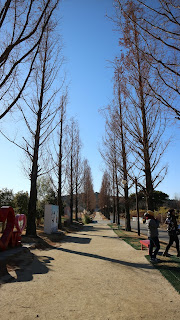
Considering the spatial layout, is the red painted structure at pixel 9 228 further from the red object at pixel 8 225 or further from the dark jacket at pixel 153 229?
the dark jacket at pixel 153 229

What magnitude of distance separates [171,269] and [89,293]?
2.58 metres

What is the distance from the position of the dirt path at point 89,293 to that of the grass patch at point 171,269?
15 cm

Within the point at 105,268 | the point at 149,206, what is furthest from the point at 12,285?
the point at 149,206

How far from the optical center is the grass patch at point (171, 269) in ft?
15.4

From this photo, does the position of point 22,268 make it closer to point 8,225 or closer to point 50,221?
point 8,225

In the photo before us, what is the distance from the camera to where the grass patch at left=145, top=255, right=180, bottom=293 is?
4.70 metres

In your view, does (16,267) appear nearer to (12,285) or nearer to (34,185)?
(12,285)

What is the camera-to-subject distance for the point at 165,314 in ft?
10.7

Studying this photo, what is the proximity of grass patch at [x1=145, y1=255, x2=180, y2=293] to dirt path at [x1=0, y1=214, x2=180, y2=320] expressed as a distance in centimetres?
15

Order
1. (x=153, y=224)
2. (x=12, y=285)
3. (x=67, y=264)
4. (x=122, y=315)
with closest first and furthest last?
1. (x=122, y=315)
2. (x=12, y=285)
3. (x=67, y=264)
4. (x=153, y=224)

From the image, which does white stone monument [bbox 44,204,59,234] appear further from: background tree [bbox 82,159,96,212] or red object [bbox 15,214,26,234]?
background tree [bbox 82,159,96,212]

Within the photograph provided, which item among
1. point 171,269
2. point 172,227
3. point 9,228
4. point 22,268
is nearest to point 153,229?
point 172,227

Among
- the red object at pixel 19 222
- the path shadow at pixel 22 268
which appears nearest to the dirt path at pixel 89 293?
the path shadow at pixel 22 268

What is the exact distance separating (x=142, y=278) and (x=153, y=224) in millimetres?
2163
